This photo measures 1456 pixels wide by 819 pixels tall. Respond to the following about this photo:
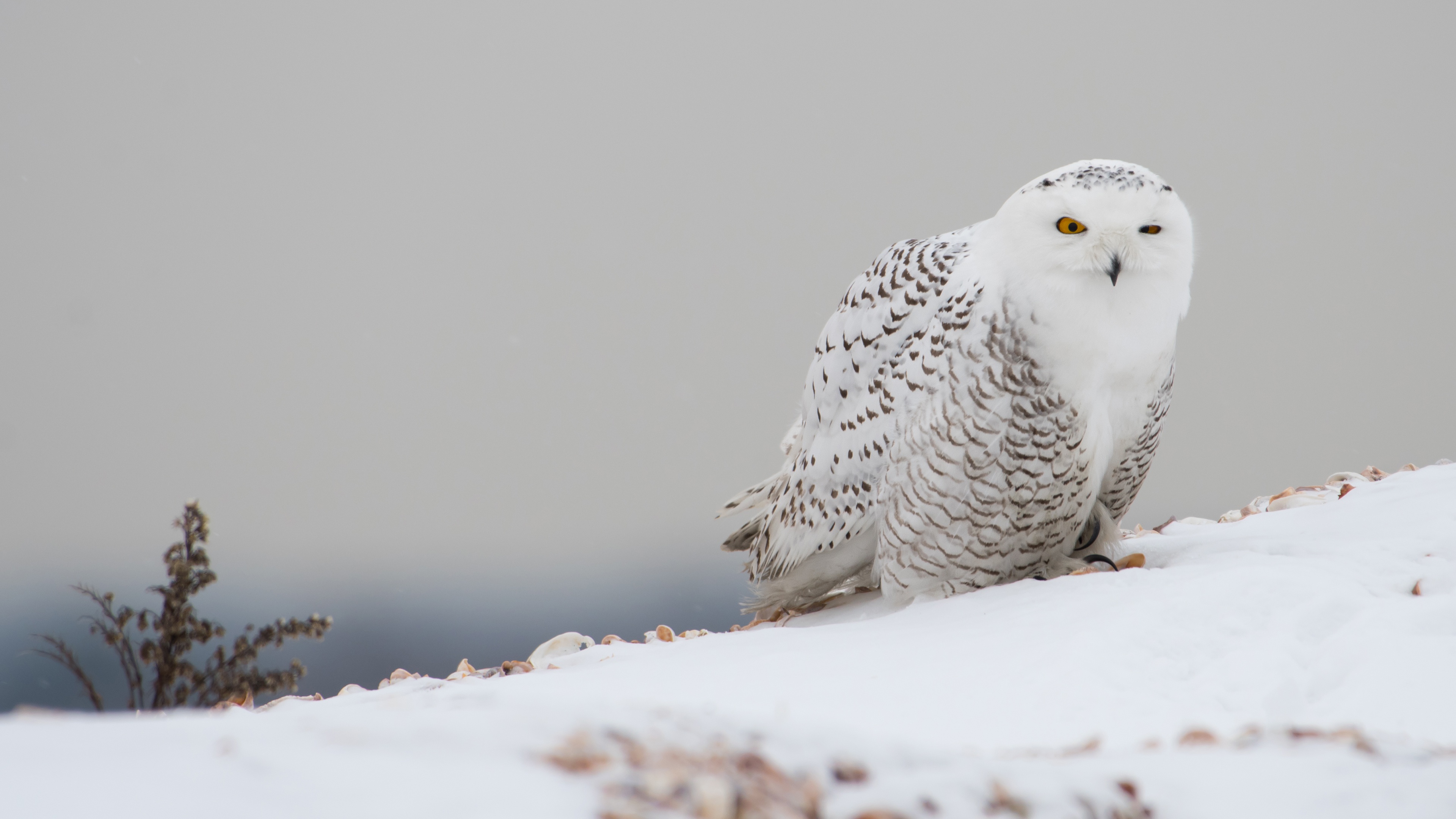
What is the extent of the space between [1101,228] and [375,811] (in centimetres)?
178

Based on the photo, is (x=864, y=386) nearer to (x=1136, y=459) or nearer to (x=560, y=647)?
(x=1136, y=459)

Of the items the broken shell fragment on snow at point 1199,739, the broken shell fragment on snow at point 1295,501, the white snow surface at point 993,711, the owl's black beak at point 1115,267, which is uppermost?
the owl's black beak at point 1115,267

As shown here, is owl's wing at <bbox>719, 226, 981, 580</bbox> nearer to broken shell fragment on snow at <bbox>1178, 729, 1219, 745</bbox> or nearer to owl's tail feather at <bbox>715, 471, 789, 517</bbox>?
owl's tail feather at <bbox>715, 471, 789, 517</bbox>

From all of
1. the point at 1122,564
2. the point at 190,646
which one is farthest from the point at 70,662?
the point at 1122,564

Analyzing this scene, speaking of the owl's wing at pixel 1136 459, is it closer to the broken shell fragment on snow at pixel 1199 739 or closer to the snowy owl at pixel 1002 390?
the snowy owl at pixel 1002 390

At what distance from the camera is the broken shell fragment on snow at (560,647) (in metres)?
2.44

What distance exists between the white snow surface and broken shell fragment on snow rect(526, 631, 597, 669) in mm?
221

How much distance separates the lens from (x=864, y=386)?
8.02 feet

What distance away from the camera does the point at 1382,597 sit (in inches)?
71.5

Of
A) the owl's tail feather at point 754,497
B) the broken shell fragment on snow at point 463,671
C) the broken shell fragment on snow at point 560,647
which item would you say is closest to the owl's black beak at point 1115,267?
the owl's tail feather at point 754,497

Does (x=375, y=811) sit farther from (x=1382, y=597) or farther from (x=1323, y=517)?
(x=1323, y=517)

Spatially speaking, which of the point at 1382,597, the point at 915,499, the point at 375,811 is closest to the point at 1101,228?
the point at 915,499

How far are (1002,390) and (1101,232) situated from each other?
383 millimetres

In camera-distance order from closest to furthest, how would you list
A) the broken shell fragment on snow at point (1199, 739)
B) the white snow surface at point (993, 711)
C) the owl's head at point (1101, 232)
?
1. the white snow surface at point (993, 711)
2. the broken shell fragment on snow at point (1199, 739)
3. the owl's head at point (1101, 232)
